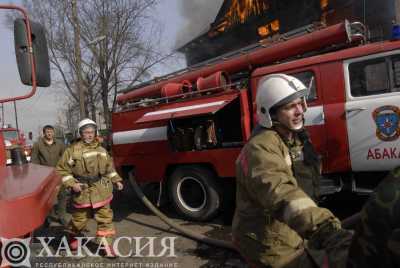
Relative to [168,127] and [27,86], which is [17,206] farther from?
[168,127]

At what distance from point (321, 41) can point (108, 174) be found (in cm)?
315

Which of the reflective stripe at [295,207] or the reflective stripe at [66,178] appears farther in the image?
the reflective stripe at [66,178]

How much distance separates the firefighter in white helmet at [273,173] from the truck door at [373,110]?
108 inches

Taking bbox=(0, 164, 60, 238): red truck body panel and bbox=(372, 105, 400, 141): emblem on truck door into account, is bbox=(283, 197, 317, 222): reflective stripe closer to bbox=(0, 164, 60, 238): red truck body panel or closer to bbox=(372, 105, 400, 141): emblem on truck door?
bbox=(0, 164, 60, 238): red truck body panel

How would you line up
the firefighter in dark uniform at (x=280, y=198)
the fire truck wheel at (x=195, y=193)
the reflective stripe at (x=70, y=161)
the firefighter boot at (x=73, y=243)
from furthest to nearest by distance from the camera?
the fire truck wheel at (x=195, y=193) → the firefighter boot at (x=73, y=243) → the reflective stripe at (x=70, y=161) → the firefighter in dark uniform at (x=280, y=198)

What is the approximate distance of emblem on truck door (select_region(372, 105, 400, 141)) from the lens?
459cm

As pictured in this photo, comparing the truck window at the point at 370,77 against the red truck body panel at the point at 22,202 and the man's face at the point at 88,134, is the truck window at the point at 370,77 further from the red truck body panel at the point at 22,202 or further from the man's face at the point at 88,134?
the red truck body panel at the point at 22,202

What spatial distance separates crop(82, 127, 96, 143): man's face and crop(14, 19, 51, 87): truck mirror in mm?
2427

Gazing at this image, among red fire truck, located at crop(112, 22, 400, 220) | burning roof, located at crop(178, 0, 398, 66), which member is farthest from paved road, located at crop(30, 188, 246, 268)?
burning roof, located at crop(178, 0, 398, 66)

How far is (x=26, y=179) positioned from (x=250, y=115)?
12.4ft

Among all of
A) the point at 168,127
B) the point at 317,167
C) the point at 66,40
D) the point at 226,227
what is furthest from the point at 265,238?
the point at 66,40

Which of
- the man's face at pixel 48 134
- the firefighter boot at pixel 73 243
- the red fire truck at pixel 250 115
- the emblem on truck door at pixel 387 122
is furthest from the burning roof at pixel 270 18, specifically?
the firefighter boot at pixel 73 243

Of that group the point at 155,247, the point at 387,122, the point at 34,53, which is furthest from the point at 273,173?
the point at 155,247

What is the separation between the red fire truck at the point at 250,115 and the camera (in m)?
4.82
